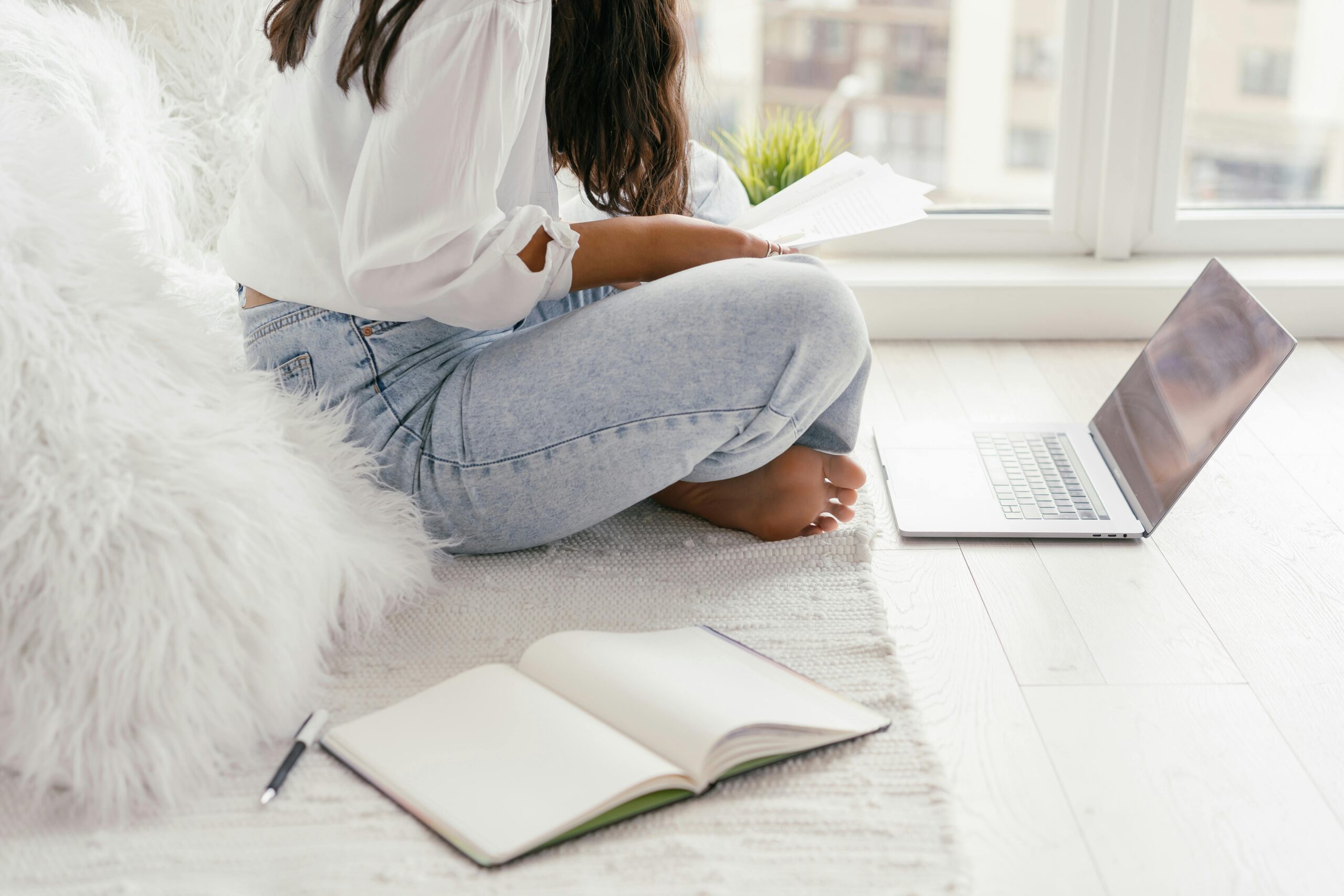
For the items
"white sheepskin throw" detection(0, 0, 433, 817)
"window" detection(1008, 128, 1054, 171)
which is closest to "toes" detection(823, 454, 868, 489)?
"white sheepskin throw" detection(0, 0, 433, 817)

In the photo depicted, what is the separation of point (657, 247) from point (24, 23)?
81 centimetres

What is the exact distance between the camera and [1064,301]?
6.64 feet

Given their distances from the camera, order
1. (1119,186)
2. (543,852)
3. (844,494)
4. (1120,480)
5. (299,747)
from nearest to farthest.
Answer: (543,852)
(299,747)
(844,494)
(1120,480)
(1119,186)

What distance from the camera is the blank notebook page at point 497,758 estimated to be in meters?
0.82

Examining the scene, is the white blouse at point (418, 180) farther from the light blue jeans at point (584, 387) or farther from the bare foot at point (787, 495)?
the bare foot at point (787, 495)

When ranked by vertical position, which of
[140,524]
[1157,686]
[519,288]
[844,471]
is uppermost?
[519,288]

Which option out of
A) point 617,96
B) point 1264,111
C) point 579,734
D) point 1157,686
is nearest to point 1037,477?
point 1157,686

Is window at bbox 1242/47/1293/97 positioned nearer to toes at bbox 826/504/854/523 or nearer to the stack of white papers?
the stack of white papers

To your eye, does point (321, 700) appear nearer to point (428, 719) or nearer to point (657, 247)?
point (428, 719)

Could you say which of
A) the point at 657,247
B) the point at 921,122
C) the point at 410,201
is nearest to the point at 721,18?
the point at 921,122

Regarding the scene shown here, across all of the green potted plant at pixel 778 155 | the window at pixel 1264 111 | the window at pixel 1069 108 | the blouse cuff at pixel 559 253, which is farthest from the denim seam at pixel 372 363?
the window at pixel 1264 111

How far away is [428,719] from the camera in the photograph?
36.7 inches

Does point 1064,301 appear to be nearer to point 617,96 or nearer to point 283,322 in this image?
point 617,96

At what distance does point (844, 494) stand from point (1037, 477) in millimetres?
291
